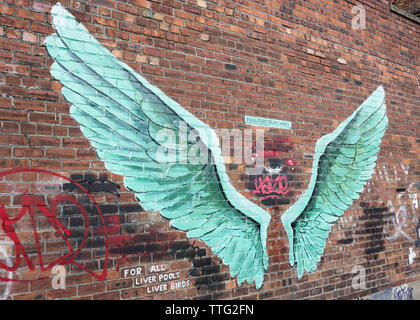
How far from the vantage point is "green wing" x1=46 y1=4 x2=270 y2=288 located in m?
2.85

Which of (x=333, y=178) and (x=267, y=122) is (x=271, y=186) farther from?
(x=333, y=178)

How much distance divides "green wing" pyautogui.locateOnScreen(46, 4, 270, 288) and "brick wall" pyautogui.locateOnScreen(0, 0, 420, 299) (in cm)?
9

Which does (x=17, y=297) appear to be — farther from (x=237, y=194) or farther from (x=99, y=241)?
(x=237, y=194)

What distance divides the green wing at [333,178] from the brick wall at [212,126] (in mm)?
137

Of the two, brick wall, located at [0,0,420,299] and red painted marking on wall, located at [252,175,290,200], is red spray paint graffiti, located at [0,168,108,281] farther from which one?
red painted marking on wall, located at [252,175,290,200]

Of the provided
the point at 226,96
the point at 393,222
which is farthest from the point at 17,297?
the point at 393,222

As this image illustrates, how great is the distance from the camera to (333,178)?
14.5 ft

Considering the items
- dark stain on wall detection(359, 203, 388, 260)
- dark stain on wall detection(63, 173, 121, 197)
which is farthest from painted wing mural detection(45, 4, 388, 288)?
dark stain on wall detection(359, 203, 388, 260)

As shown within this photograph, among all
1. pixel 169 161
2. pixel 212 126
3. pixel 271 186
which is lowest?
pixel 271 186

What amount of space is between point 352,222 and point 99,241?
326cm

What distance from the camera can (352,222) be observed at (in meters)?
4.60

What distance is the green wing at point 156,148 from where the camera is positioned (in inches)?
112

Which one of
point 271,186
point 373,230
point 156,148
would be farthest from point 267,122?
point 373,230

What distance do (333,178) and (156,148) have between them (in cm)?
241
